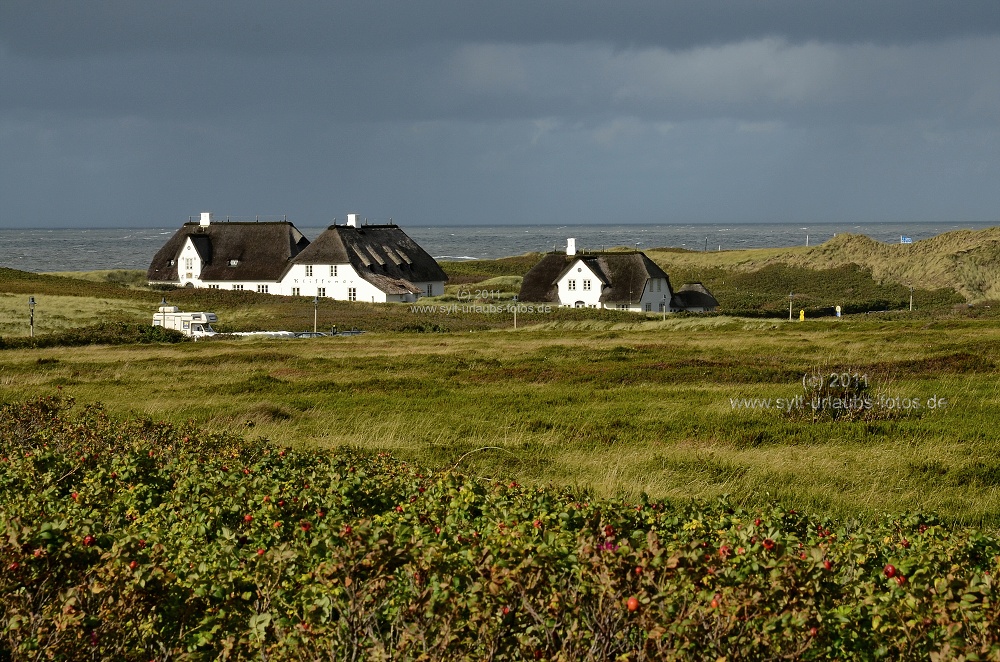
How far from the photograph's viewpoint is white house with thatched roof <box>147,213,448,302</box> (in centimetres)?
8600

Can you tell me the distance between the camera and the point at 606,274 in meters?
80.7

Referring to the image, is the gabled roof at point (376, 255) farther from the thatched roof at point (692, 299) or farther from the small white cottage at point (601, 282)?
the thatched roof at point (692, 299)

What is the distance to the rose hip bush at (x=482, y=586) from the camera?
22.9ft

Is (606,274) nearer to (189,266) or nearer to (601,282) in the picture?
(601,282)

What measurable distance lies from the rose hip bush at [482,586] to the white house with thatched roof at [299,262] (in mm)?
74801

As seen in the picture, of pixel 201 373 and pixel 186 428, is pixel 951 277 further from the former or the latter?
pixel 186 428

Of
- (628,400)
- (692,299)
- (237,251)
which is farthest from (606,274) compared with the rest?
(628,400)

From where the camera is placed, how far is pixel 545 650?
7117 mm

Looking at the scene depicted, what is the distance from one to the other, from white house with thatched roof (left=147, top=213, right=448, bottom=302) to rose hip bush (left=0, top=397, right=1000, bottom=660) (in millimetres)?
74801

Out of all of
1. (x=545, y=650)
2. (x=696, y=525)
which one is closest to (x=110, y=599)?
(x=545, y=650)

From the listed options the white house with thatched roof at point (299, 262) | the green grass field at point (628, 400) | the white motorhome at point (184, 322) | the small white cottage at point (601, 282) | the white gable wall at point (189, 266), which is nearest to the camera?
the green grass field at point (628, 400)

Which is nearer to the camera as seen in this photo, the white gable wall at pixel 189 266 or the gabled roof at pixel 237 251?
the gabled roof at pixel 237 251

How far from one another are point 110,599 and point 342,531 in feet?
5.61

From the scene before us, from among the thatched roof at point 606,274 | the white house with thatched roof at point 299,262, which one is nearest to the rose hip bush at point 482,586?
the thatched roof at point 606,274
